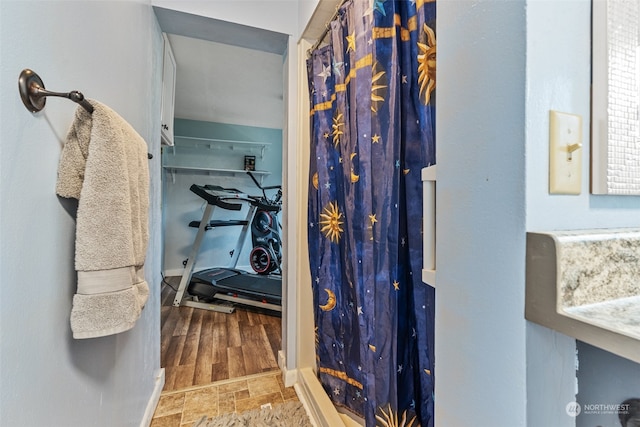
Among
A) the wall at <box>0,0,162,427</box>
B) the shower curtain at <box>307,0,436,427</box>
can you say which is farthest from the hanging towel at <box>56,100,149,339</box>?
the shower curtain at <box>307,0,436,427</box>

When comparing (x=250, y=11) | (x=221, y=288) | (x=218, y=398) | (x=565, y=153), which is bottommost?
(x=218, y=398)

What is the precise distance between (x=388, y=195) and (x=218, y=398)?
59.2 inches

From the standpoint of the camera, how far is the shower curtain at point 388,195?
85 centimetres

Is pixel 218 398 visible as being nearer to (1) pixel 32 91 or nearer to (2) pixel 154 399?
(2) pixel 154 399

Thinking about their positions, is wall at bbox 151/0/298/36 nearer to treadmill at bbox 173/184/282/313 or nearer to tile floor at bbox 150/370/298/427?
treadmill at bbox 173/184/282/313

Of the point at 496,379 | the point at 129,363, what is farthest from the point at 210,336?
the point at 496,379

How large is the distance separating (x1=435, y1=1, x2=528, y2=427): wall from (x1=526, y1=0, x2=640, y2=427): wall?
15 millimetres

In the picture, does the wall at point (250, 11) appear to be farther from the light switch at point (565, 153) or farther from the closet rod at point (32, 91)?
the light switch at point (565, 153)

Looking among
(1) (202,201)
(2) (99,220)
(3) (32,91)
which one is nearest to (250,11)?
(3) (32,91)

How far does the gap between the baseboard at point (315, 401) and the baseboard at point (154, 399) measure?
29.7 inches

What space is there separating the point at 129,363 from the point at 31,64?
1.07 m

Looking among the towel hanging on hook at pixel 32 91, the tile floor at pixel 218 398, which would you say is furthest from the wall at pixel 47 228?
the tile floor at pixel 218 398

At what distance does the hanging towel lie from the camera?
0.68 metres

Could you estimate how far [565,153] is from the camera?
15.4 inches
